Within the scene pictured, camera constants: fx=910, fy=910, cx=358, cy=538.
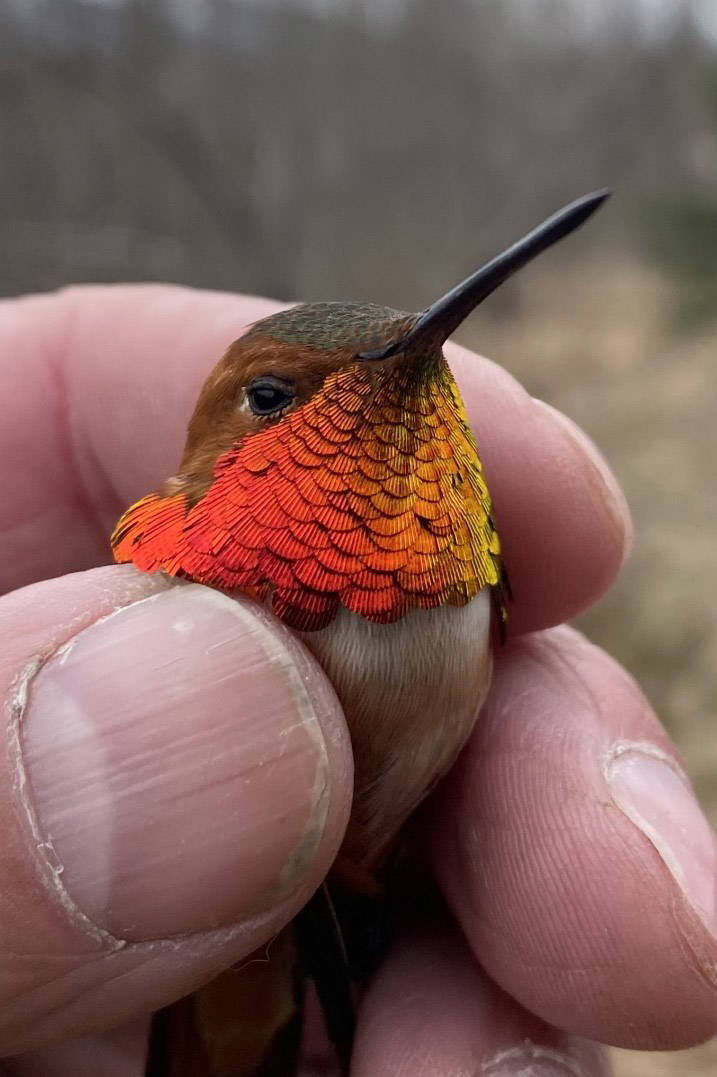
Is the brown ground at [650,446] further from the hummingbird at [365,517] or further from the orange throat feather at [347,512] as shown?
the orange throat feather at [347,512]

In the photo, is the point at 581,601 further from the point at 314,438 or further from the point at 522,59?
the point at 522,59

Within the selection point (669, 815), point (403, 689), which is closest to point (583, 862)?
point (669, 815)

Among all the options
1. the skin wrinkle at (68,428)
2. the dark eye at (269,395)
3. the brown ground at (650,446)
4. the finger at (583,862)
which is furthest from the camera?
the brown ground at (650,446)

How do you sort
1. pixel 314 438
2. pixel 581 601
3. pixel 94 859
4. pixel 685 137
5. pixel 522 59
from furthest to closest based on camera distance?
pixel 685 137, pixel 522 59, pixel 581 601, pixel 314 438, pixel 94 859

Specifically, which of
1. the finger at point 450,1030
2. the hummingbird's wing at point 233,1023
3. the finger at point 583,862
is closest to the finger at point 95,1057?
the hummingbird's wing at point 233,1023

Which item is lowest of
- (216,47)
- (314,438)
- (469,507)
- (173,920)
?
(173,920)

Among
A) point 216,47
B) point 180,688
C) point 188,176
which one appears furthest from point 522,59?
point 180,688

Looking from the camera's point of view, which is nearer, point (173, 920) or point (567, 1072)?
point (173, 920)
